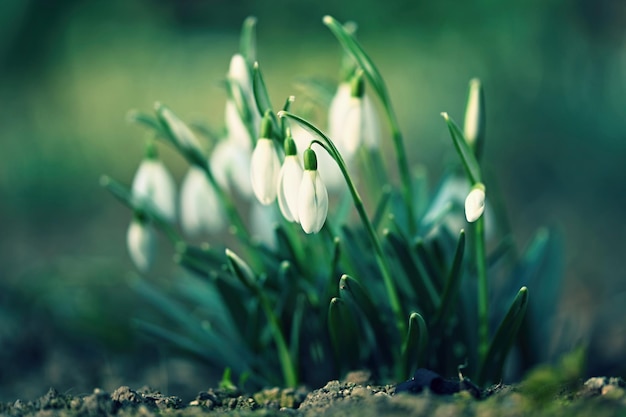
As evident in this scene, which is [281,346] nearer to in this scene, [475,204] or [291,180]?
[291,180]

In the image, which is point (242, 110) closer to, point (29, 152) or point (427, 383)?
point (427, 383)

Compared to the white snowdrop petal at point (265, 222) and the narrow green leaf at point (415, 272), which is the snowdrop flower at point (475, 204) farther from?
the white snowdrop petal at point (265, 222)

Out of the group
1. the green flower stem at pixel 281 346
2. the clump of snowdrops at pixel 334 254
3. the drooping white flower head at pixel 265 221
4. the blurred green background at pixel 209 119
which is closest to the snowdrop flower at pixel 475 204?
the clump of snowdrops at pixel 334 254

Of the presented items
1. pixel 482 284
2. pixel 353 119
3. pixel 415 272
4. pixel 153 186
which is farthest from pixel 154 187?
pixel 482 284

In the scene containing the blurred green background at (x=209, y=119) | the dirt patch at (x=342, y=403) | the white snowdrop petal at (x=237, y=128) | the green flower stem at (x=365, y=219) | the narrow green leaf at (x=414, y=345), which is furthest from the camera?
the blurred green background at (x=209, y=119)

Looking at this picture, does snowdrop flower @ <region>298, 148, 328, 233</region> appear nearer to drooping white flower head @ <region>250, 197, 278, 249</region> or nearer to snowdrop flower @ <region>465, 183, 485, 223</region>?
snowdrop flower @ <region>465, 183, 485, 223</region>

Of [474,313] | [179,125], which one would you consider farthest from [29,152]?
[474,313]

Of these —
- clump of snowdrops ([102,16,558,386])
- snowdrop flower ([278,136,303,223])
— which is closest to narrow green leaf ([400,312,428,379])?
clump of snowdrops ([102,16,558,386])
